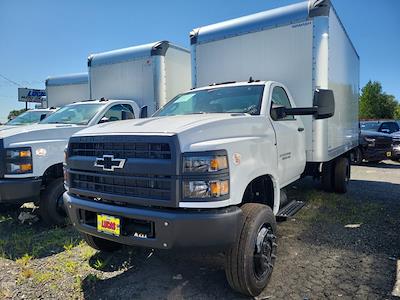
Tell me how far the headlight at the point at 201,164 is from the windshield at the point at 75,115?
3.91 meters

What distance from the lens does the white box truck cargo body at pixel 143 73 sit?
7695mm

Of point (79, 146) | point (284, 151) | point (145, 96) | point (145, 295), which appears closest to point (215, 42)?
point (145, 96)

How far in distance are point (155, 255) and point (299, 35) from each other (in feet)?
12.9

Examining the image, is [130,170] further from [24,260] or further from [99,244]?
[24,260]

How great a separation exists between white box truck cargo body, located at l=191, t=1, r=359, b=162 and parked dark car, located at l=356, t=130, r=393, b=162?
7348mm

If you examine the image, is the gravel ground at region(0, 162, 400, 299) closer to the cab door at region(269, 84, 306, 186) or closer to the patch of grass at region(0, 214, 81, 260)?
the patch of grass at region(0, 214, 81, 260)

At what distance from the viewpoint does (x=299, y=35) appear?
5371 millimetres

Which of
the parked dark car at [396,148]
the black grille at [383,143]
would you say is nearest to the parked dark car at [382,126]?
the parked dark car at [396,148]

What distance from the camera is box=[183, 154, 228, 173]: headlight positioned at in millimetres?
2705

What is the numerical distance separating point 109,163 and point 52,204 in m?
2.64

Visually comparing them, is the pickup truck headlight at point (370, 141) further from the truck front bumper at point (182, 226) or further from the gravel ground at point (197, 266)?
the truck front bumper at point (182, 226)

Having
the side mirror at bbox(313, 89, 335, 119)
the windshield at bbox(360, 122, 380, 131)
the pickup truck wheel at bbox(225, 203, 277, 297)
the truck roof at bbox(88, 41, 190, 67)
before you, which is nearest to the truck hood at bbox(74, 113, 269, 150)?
the pickup truck wheel at bbox(225, 203, 277, 297)

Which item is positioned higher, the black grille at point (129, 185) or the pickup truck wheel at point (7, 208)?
the black grille at point (129, 185)

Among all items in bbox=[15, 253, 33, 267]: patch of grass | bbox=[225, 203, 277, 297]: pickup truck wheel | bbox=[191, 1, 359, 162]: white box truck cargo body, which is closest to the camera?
bbox=[225, 203, 277, 297]: pickup truck wheel
